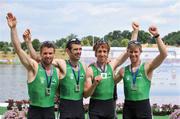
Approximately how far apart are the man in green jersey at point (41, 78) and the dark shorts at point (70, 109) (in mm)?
188

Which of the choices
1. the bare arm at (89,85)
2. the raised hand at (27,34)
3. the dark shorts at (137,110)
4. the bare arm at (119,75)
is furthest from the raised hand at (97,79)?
the raised hand at (27,34)

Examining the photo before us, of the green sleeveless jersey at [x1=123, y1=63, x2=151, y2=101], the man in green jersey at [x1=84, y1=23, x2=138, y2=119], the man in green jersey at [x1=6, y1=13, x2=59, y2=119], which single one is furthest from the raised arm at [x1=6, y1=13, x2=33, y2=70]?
the green sleeveless jersey at [x1=123, y1=63, x2=151, y2=101]

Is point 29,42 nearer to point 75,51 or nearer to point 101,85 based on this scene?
point 75,51

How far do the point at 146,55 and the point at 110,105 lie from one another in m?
5.79

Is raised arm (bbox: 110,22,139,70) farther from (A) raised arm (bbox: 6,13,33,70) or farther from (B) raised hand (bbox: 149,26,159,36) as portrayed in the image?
(A) raised arm (bbox: 6,13,33,70)

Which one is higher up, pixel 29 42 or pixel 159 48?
pixel 29 42

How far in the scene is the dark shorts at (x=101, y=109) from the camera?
222 inches

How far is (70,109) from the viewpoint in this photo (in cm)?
555

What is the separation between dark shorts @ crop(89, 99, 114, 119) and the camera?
5.63m

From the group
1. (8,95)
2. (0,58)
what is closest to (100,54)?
(8,95)

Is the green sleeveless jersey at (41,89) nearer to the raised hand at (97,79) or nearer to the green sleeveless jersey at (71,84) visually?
the green sleeveless jersey at (71,84)

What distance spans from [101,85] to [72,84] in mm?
385

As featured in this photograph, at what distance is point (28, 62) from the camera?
5395 mm

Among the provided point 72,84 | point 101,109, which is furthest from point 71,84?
point 101,109
